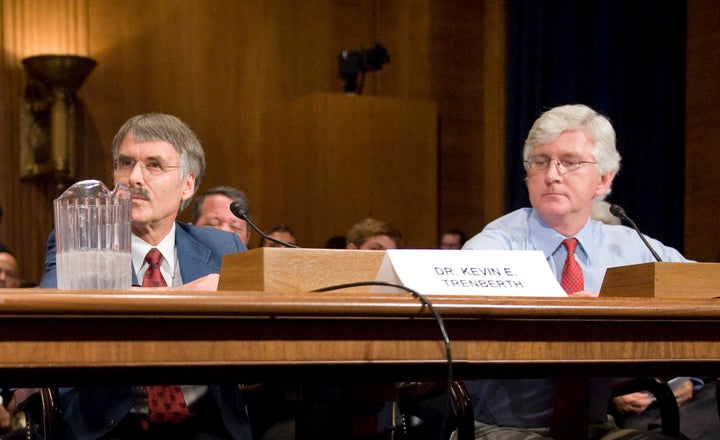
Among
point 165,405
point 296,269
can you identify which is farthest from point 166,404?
point 296,269

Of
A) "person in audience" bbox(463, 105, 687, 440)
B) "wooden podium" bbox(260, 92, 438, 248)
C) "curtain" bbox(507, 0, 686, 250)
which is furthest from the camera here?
"wooden podium" bbox(260, 92, 438, 248)

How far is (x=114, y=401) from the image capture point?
2.22m

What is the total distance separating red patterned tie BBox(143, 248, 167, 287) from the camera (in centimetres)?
249

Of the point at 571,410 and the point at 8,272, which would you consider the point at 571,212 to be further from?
→ the point at 8,272

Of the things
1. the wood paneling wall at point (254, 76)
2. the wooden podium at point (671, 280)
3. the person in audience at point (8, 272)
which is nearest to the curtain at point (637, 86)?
the wood paneling wall at point (254, 76)

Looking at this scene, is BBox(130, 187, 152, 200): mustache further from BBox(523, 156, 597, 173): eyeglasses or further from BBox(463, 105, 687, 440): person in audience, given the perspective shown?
BBox(523, 156, 597, 173): eyeglasses

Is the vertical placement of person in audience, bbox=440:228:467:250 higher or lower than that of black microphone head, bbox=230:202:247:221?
lower

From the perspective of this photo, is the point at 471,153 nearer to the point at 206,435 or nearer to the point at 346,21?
the point at 346,21

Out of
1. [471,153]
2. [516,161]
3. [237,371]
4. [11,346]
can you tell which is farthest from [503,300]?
[471,153]

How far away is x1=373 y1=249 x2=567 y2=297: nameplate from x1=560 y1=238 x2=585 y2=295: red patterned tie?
2.95 ft

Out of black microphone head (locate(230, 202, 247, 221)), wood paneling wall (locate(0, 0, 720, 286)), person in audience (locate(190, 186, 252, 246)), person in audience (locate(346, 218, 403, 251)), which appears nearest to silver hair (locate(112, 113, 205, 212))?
black microphone head (locate(230, 202, 247, 221))

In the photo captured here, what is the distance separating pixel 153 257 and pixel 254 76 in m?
4.75

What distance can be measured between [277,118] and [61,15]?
1.56 meters

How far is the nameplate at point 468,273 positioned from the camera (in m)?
1.56
